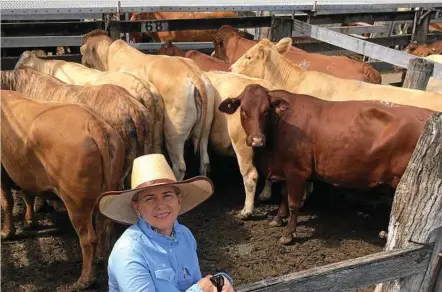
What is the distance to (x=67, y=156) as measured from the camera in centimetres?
376

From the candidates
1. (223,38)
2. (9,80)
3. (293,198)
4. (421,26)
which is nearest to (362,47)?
(223,38)

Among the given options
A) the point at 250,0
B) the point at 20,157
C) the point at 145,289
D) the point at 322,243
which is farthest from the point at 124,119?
the point at 250,0

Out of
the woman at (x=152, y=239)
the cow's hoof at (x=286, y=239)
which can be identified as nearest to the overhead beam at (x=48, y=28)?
the cow's hoof at (x=286, y=239)

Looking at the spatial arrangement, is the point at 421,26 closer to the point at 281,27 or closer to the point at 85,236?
the point at 281,27

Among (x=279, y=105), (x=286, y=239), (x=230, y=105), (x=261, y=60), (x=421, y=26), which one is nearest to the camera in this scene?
(x=279, y=105)

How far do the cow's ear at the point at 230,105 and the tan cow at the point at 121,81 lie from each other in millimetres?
721

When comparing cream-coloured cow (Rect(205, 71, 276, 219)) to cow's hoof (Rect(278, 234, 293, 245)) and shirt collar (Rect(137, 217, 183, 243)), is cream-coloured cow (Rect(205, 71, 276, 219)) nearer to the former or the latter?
cow's hoof (Rect(278, 234, 293, 245))

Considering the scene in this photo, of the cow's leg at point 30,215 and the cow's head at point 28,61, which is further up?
the cow's head at point 28,61

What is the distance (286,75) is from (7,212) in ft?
11.9

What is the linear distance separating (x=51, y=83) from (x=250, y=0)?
4512 mm

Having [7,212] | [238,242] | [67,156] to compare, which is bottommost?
[238,242]

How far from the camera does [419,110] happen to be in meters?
4.57

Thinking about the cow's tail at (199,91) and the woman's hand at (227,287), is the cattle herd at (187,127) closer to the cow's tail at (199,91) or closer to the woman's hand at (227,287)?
the cow's tail at (199,91)

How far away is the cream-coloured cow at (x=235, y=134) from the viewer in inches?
215
